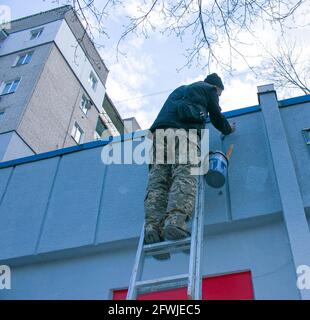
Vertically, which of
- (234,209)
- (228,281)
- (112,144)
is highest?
(112,144)

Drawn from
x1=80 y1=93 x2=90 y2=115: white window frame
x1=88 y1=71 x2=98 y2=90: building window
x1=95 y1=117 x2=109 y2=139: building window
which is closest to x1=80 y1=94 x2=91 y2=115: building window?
x1=80 y1=93 x2=90 y2=115: white window frame

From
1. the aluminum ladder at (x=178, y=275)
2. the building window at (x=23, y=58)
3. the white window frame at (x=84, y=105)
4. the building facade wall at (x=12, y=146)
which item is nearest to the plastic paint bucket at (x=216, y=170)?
the aluminum ladder at (x=178, y=275)

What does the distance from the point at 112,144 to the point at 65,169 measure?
76 cm

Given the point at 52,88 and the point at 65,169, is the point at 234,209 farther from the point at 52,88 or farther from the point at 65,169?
the point at 52,88

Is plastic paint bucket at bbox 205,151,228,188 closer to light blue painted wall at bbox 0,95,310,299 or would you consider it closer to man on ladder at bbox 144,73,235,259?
light blue painted wall at bbox 0,95,310,299

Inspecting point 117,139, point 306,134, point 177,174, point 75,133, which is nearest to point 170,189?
point 177,174

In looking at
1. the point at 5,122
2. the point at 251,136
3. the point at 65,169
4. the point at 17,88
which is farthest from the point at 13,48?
the point at 251,136

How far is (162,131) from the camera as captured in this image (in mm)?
4004

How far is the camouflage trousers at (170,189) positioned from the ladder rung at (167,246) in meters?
0.24

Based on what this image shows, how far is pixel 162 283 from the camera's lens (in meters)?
2.87

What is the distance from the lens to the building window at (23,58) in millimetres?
19312

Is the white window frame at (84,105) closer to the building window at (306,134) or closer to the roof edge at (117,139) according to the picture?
the roof edge at (117,139)

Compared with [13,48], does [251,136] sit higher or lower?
lower
